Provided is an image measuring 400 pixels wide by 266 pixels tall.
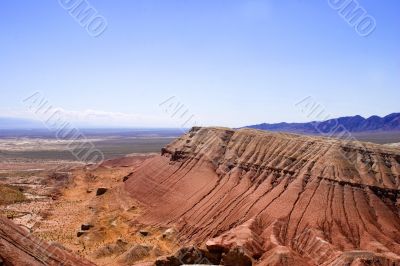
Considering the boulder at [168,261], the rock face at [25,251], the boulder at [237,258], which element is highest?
the rock face at [25,251]

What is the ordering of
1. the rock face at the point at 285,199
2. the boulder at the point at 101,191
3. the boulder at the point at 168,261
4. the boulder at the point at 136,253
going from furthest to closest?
the boulder at the point at 101,191 → the boulder at the point at 136,253 → the rock face at the point at 285,199 → the boulder at the point at 168,261

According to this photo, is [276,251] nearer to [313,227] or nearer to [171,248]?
[313,227]

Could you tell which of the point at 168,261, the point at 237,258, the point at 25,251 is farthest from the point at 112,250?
the point at 25,251

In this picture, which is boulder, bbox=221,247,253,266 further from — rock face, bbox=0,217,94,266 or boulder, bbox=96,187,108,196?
boulder, bbox=96,187,108,196

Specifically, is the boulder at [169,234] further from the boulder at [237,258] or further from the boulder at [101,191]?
the boulder at [101,191]

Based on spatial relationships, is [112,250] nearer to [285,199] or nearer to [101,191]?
[285,199]

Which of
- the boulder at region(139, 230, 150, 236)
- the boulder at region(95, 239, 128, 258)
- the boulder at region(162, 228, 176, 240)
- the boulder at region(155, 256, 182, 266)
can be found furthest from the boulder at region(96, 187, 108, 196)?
the boulder at region(155, 256, 182, 266)

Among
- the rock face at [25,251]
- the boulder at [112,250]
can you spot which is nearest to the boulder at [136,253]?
the boulder at [112,250]
